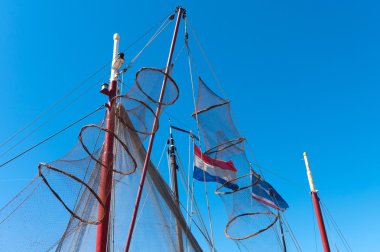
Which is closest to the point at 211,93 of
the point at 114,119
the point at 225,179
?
the point at 225,179

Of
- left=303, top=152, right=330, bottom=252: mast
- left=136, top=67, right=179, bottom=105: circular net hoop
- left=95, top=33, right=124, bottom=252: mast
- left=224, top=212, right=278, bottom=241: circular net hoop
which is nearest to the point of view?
left=95, top=33, right=124, bottom=252: mast

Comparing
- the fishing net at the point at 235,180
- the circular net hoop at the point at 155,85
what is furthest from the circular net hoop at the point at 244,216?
the circular net hoop at the point at 155,85

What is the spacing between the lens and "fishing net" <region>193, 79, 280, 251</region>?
27.7 feet

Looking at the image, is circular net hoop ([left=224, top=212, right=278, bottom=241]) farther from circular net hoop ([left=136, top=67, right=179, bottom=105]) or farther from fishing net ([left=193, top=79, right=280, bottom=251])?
circular net hoop ([left=136, top=67, right=179, bottom=105])

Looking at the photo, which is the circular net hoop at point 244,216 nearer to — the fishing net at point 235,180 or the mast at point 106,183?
the fishing net at point 235,180

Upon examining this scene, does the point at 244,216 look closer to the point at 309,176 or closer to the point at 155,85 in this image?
the point at 155,85

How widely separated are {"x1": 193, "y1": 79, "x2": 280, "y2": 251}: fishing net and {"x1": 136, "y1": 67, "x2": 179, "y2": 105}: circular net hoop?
1820 millimetres

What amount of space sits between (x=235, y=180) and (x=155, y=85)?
3.01m

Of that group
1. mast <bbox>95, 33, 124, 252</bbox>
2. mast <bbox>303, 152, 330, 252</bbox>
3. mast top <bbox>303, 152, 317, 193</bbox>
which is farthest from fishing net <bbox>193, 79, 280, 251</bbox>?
mast top <bbox>303, 152, 317, 193</bbox>

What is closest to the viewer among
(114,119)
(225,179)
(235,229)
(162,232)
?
(162,232)

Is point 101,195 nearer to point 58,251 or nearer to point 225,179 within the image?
point 58,251

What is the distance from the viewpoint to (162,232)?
699 centimetres

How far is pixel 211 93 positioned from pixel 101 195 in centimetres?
429

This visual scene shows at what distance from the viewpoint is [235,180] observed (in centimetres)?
856
